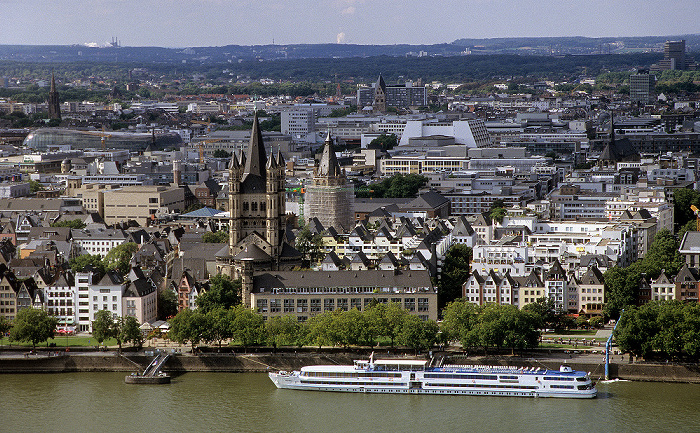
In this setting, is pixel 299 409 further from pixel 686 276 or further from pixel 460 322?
pixel 686 276

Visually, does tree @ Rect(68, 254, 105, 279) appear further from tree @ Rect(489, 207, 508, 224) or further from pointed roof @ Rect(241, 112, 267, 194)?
tree @ Rect(489, 207, 508, 224)

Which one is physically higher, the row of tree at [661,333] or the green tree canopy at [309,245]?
the green tree canopy at [309,245]

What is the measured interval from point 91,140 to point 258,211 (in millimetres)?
91069

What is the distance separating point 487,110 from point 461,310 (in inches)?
5637

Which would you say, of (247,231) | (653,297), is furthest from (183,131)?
(653,297)

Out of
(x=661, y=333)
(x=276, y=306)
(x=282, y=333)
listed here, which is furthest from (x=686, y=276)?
(x=282, y=333)

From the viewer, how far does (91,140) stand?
153750mm

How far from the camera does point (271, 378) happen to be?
5262cm

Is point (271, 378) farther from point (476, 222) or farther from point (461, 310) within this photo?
point (476, 222)

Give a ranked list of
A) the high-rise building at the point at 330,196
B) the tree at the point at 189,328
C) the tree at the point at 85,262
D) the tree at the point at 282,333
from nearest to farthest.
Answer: the tree at the point at 282,333
the tree at the point at 189,328
the tree at the point at 85,262
the high-rise building at the point at 330,196

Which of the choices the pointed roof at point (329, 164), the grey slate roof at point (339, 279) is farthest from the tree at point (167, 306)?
the pointed roof at point (329, 164)

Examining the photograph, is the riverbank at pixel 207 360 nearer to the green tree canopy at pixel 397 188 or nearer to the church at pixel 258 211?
the church at pixel 258 211

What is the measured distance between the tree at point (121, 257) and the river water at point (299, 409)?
17.7m

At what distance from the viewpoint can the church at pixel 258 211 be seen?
65.8 metres
